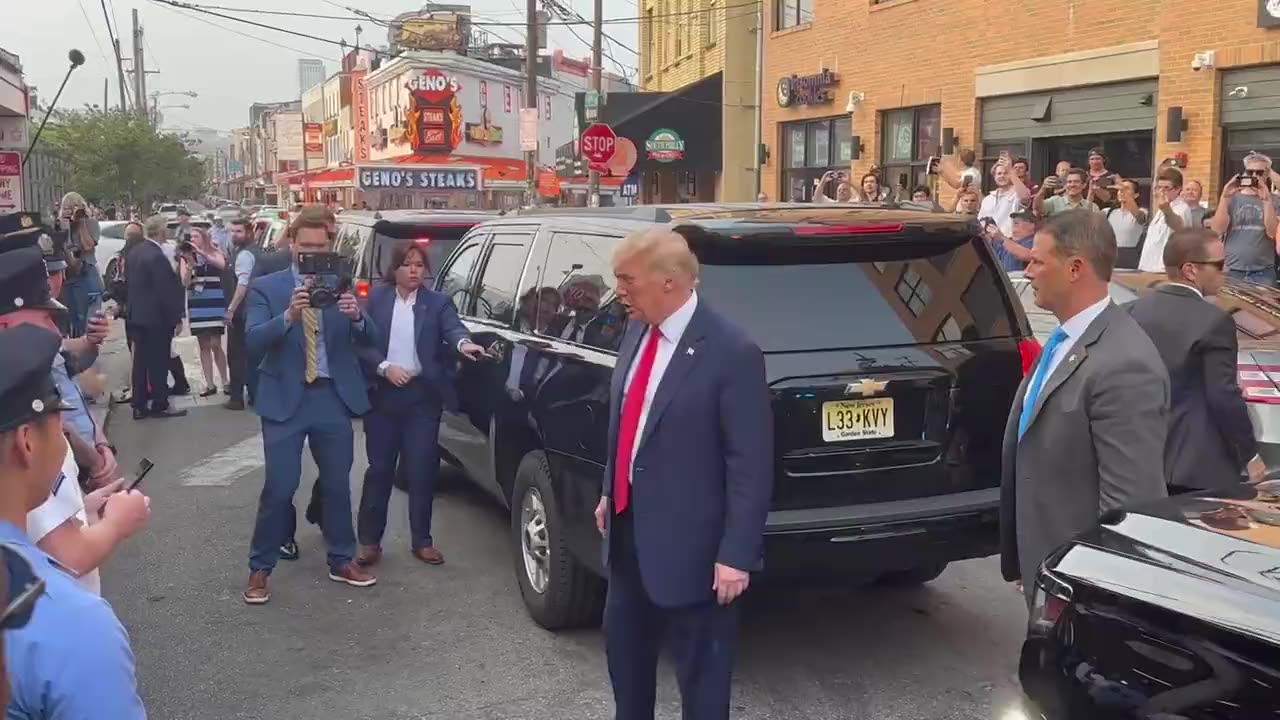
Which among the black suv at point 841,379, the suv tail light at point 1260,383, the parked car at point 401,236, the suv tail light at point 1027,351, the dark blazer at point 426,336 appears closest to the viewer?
the black suv at point 841,379

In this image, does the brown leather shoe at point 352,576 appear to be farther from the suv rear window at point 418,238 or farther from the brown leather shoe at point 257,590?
the suv rear window at point 418,238

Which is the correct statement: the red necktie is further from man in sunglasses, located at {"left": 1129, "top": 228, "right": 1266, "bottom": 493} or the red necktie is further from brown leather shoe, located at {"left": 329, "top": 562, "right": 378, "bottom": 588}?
brown leather shoe, located at {"left": 329, "top": 562, "right": 378, "bottom": 588}

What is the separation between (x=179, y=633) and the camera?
549 centimetres

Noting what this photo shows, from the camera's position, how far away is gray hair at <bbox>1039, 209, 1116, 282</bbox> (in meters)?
3.60

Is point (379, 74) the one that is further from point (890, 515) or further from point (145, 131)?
point (890, 515)

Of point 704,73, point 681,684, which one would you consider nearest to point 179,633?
point 681,684

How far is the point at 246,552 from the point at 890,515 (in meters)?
4.02

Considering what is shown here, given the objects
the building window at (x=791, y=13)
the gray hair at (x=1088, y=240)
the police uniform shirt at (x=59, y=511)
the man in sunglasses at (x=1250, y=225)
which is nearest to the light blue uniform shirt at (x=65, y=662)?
the police uniform shirt at (x=59, y=511)

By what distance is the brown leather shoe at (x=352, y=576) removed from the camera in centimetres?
611

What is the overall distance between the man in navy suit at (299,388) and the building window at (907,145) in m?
13.6

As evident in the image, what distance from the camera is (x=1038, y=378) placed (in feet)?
12.2

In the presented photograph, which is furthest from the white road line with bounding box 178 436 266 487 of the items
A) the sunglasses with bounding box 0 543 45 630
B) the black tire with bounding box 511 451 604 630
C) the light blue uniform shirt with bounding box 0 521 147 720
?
the sunglasses with bounding box 0 543 45 630

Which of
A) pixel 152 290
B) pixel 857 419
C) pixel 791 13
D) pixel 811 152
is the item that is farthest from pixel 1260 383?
pixel 791 13

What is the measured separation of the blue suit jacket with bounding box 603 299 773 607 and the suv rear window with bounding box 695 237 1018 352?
0.96 meters
